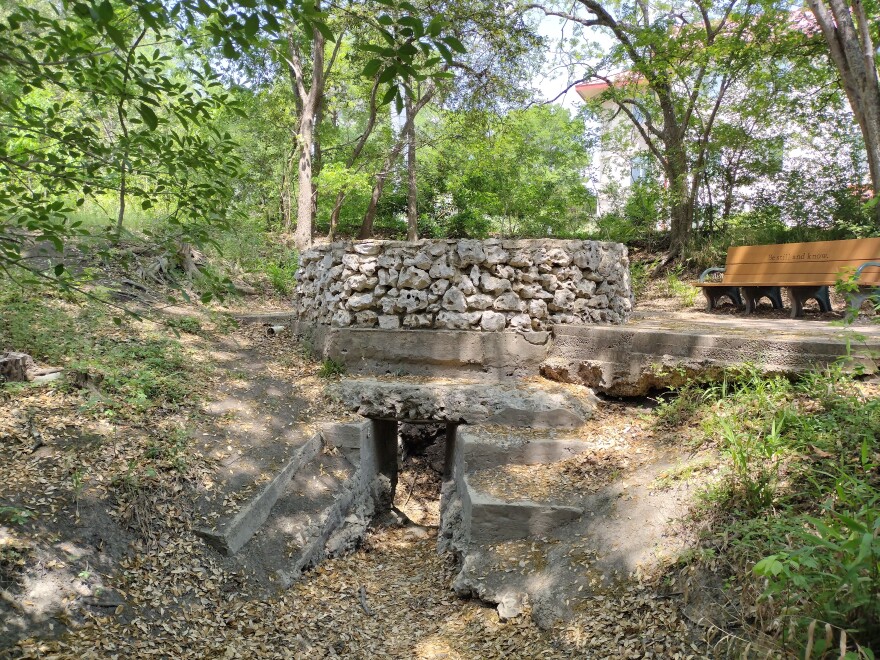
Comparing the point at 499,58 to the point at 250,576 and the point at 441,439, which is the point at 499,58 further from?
the point at 250,576

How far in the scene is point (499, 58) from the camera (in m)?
9.88

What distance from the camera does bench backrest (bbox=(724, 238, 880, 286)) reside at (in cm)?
609

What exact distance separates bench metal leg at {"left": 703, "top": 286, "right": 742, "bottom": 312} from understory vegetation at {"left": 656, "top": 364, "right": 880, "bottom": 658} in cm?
403

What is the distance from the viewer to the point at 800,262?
6789 millimetres

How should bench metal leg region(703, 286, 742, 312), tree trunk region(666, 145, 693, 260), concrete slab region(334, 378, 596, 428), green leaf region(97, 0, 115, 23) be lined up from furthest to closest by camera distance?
tree trunk region(666, 145, 693, 260) < bench metal leg region(703, 286, 742, 312) < concrete slab region(334, 378, 596, 428) < green leaf region(97, 0, 115, 23)

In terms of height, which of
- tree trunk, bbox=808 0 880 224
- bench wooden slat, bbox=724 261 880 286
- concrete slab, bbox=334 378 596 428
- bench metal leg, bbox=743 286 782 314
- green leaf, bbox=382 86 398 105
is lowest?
concrete slab, bbox=334 378 596 428

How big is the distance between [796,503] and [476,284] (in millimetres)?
3311

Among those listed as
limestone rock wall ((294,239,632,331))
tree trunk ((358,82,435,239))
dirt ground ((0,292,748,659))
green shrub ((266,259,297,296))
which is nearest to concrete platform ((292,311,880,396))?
limestone rock wall ((294,239,632,331))

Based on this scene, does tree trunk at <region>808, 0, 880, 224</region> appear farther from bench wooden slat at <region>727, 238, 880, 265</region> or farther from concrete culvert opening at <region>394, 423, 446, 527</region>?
concrete culvert opening at <region>394, 423, 446, 527</region>

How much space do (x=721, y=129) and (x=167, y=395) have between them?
10721mm

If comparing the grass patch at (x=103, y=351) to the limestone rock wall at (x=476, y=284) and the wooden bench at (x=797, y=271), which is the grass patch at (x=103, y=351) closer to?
the limestone rock wall at (x=476, y=284)

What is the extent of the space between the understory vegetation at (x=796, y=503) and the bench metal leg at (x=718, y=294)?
403 centimetres

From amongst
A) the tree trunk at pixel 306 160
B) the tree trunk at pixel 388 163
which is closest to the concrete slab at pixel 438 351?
the tree trunk at pixel 306 160

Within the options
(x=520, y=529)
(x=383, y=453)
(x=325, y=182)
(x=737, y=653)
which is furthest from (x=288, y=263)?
(x=737, y=653)
